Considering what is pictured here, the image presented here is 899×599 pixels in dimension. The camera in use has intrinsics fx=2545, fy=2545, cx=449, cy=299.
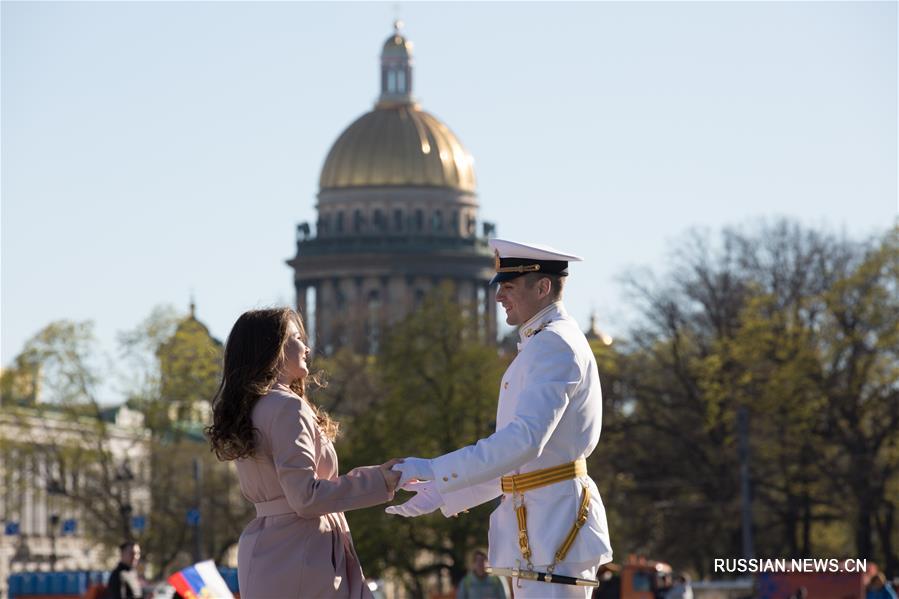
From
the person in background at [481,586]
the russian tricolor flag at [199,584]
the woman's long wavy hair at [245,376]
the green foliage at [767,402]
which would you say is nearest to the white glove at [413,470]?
the woman's long wavy hair at [245,376]

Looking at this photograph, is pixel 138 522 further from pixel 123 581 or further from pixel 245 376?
pixel 245 376

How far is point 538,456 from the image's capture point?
10.1 metres

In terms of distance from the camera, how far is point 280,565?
9.93 metres

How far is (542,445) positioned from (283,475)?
1008 millimetres

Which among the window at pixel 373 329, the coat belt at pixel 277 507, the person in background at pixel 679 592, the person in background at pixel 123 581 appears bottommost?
the coat belt at pixel 277 507

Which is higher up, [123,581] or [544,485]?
[123,581]

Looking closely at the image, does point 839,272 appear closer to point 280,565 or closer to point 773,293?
point 773,293

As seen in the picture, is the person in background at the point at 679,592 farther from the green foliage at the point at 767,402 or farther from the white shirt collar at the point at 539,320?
the white shirt collar at the point at 539,320

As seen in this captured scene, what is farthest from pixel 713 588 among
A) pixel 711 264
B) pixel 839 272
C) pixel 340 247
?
pixel 340 247

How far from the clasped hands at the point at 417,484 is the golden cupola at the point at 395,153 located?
145 meters

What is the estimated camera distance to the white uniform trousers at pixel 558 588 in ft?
32.9

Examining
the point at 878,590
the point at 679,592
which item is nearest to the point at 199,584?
the point at 878,590

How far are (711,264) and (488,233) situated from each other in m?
96.0

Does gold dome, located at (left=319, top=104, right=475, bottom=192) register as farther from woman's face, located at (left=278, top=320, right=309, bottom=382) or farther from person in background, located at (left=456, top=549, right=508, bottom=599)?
woman's face, located at (left=278, top=320, right=309, bottom=382)
